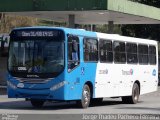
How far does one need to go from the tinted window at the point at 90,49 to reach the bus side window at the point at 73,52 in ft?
2.10

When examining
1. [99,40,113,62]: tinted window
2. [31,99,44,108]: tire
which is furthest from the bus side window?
[31,99,44,108]: tire

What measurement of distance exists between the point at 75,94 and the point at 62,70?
1125 millimetres

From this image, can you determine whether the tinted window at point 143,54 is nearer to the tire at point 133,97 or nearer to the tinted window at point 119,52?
the tire at point 133,97

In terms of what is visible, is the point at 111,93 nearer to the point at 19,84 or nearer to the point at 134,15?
the point at 19,84

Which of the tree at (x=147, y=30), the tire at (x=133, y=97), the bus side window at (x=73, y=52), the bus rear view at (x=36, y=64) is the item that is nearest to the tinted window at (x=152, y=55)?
the tire at (x=133, y=97)

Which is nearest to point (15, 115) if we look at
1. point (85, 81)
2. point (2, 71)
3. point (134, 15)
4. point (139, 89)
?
point (85, 81)

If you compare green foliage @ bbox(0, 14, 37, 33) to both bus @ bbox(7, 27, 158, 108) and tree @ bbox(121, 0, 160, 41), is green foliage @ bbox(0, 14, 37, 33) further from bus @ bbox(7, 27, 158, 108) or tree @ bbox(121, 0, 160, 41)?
bus @ bbox(7, 27, 158, 108)

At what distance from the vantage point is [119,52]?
23.4 metres

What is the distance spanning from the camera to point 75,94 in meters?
20.0

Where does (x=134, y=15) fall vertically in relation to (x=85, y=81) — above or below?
above

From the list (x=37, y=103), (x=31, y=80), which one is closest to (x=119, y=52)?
(x=37, y=103)

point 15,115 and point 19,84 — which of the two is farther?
point 19,84

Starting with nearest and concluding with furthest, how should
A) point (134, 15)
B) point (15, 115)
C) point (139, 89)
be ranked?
point (15, 115) < point (139, 89) < point (134, 15)

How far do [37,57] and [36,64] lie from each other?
0.25 meters
